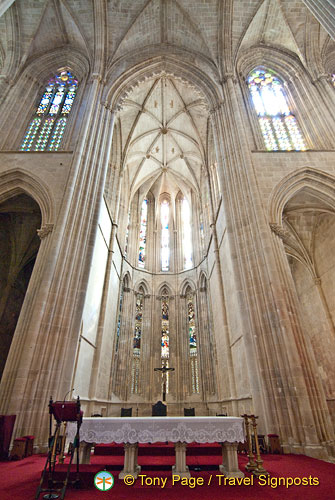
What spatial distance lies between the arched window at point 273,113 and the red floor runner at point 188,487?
10925mm

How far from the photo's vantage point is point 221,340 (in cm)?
1283

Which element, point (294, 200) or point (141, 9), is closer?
point (294, 200)

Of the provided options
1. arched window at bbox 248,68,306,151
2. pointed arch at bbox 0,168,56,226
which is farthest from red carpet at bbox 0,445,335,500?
arched window at bbox 248,68,306,151

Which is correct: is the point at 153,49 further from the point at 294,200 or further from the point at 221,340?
the point at 221,340

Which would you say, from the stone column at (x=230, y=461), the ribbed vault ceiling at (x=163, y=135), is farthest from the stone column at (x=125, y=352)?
the stone column at (x=230, y=461)

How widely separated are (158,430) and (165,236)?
17082 millimetres

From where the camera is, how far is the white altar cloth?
4375mm

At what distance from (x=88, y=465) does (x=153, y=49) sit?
17988mm

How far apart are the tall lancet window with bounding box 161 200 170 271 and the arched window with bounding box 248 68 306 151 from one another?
33.7 feet

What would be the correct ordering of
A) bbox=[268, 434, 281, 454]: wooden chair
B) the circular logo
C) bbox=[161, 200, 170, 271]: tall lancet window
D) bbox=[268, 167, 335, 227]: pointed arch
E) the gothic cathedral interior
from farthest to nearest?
bbox=[161, 200, 170, 271]: tall lancet window, bbox=[268, 167, 335, 227]: pointed arch, the gothic cathedral interior, bbox=[268, 434, 281, 454]: wooden chair, the circular logo

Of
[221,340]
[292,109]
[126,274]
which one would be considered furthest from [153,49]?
[221,340]

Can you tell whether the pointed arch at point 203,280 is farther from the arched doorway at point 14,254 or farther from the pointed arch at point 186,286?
the arched doorway at point 14,254

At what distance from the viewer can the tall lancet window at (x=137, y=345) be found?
50.8 ft

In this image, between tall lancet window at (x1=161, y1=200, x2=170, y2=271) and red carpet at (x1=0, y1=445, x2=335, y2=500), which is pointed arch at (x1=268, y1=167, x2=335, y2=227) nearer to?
red carpet at (x1=0, y1=445, x2=335, y2=500)
